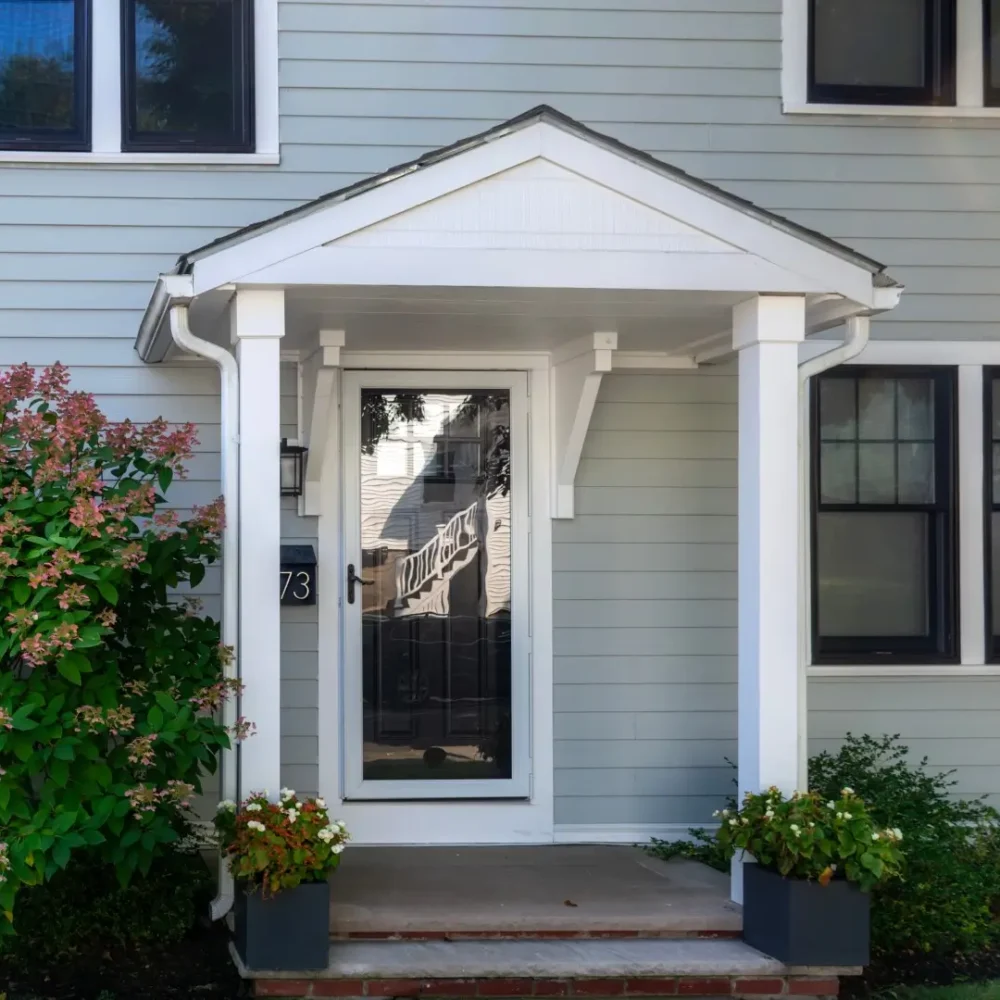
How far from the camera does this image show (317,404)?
215 inches

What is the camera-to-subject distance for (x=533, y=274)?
4.51 meters

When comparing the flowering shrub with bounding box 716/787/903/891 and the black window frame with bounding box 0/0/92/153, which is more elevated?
the black window frame with bounding box 0/0/92/153

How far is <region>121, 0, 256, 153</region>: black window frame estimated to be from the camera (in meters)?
5.86

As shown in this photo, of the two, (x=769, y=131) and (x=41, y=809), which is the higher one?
(x=769, y=131)

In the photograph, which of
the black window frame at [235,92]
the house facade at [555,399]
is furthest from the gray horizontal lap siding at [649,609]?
the black window frame at [235,92]

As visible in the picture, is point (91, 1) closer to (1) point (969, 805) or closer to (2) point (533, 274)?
(2) point (533, 274)

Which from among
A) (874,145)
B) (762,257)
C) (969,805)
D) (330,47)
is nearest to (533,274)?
(762,257)

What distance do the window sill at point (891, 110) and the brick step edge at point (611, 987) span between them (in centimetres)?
395

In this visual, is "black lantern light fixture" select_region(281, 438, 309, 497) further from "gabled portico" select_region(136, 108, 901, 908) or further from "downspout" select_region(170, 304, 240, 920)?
"downspout" select_region(170, 304, 240, 920)

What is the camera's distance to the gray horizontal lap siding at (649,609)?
6.07 m

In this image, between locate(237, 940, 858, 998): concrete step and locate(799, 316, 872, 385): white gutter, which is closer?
locate(237, 940, 858, 998): concrete step

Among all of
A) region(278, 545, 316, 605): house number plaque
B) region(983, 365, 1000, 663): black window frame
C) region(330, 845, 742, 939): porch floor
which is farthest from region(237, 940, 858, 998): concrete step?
region(983, 365, 1000, 663): black window frame

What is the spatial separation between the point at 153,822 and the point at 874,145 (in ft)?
14.9

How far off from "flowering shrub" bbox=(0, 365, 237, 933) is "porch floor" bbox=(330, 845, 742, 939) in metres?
0.89
